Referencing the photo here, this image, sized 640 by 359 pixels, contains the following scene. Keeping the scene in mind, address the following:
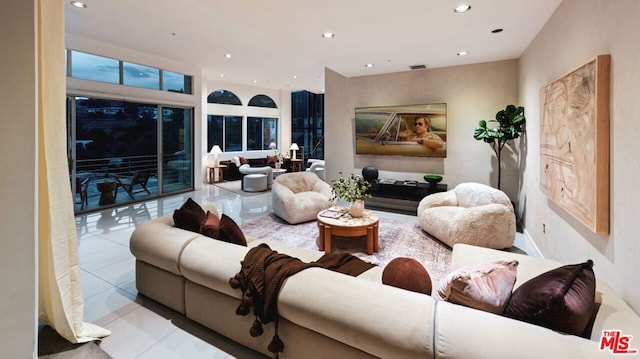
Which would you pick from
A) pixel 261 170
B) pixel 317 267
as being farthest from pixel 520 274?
pixel 261 170

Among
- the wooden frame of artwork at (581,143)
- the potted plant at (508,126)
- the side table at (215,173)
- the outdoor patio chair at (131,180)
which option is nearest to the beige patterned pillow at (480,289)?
the wooden frame of artwork at (581,143)

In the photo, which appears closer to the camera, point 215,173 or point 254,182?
point 254,182

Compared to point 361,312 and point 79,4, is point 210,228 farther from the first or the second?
point 79,4

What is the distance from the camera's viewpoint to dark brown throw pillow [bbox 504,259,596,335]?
4.26 feet

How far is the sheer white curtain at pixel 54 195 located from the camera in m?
1.83

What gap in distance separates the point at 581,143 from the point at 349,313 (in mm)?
2398

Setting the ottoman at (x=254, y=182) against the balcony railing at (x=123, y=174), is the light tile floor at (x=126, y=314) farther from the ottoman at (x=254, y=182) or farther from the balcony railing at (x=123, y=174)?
the ottoman at (x=254, y=182)

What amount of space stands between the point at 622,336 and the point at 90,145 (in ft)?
25.8

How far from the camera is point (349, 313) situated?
5.07 ft

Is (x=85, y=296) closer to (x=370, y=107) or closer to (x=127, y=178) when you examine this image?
(x=127, y=178)

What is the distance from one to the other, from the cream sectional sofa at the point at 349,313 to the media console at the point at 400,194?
3537mm

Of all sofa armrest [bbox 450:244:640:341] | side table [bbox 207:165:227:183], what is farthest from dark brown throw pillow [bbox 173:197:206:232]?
side table [bbox 207:165:227:183]

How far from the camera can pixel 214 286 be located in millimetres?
2137

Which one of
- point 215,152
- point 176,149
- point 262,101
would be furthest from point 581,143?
point 262,101
